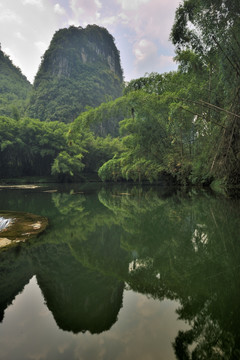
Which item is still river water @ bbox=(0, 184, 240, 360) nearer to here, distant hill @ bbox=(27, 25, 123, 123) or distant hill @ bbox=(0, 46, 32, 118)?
distant hill @ bbox=(27, 25, 123, 123)

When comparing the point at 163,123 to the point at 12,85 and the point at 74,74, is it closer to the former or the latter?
the point at 74,74

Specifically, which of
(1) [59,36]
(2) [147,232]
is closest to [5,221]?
(2) [147,232]

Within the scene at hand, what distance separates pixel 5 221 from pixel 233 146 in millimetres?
6046

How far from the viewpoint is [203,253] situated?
11.3ft

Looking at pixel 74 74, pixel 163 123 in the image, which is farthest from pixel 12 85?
pixel 163 123

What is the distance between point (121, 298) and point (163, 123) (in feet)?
50.3

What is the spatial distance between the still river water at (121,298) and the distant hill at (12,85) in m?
55.1

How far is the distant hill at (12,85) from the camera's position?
6024cm

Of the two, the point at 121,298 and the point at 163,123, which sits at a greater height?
the point at 163,123

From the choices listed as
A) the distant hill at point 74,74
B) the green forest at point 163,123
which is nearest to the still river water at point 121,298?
the green forest at point 163,123

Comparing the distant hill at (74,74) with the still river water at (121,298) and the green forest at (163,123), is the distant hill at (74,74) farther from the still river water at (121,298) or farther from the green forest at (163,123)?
the still river water at (121,298)

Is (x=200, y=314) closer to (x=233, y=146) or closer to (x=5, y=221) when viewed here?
(x=5, y=221)

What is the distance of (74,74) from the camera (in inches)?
2901

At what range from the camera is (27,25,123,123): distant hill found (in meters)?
57.8
